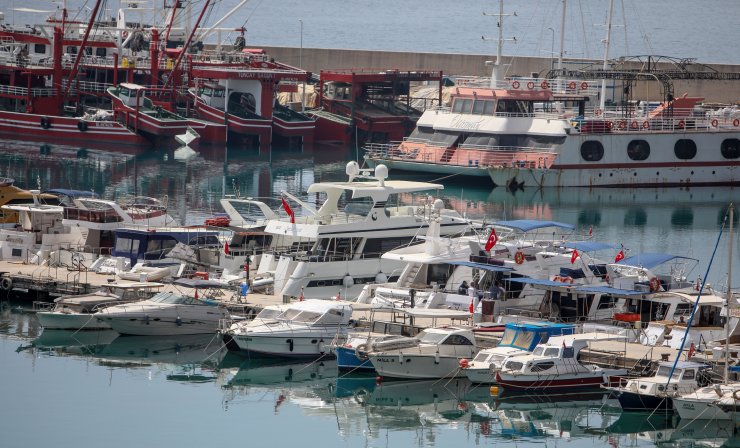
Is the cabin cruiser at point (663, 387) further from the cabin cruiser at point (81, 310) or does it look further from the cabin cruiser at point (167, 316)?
the cabin cruiser at point (81, 310)

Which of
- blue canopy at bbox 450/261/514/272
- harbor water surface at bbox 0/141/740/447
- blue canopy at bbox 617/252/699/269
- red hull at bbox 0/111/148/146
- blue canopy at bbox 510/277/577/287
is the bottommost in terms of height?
harbor water surface at bbox 0/141/740/447

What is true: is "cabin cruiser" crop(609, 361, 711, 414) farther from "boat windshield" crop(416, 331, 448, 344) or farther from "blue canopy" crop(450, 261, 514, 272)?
"blue canopy" crop(450, 261, 514, 272)

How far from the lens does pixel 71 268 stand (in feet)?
160

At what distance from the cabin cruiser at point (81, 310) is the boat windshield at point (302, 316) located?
18.8ft

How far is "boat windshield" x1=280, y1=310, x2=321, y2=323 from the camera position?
4131 cm

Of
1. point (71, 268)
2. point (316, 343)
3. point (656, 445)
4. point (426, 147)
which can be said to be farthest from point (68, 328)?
point (426, 147)

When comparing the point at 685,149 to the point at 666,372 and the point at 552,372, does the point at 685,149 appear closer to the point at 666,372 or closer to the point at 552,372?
the point at 552,372

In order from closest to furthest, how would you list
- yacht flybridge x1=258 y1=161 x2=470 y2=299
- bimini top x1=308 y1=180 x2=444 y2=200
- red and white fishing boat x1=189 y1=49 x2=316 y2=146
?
yacht flybridge x1=258 y1=161 x2=470 y2=299
bimini top x1=308 y1=180 x2=444 y2=200
red and white fishing boat x1=189 y1=49 x2=316 y2=146

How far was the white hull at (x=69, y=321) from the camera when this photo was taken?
43719mm

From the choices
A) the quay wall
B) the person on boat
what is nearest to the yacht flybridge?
the person on boat

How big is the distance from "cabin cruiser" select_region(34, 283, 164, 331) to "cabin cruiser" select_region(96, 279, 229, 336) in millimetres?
522

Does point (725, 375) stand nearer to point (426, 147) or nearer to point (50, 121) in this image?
point (426, 147)

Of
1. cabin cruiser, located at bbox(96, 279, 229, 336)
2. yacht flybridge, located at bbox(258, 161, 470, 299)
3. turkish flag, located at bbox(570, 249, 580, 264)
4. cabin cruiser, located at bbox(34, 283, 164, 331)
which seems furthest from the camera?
yacht flybridge, located at bbox(258, 161, 470, 299)

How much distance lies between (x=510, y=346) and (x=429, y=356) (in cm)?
214
